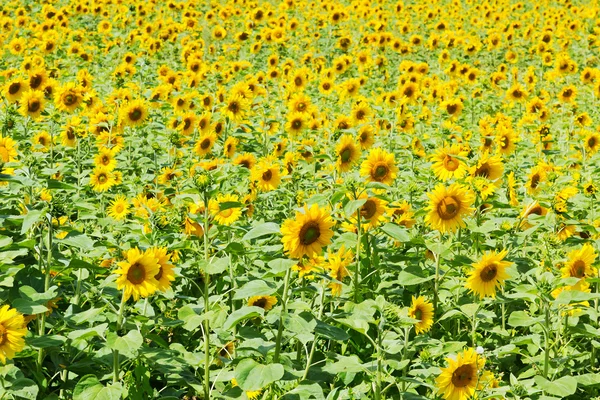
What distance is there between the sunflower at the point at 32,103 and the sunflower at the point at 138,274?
3.51m

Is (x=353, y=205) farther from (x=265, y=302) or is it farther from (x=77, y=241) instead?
(x=77, y=241)

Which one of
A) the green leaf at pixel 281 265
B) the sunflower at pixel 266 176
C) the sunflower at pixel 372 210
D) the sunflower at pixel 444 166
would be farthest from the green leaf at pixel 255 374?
the sunflower at pixel 444 166

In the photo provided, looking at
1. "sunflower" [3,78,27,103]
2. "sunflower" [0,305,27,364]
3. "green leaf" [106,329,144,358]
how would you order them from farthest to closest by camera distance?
"sunflower" [3,78,27,103] < "green leaf" [106,329,144,358] < "sunflower" [0,305,27,364]

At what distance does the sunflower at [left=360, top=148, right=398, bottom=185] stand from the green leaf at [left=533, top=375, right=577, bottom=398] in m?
1.52

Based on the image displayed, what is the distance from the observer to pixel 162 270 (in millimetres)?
2775

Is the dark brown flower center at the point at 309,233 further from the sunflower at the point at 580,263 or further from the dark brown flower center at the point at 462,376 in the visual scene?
the sunflower at the point at 580,263

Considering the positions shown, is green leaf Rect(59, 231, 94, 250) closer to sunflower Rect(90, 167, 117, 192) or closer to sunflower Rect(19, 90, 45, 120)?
sunflower Rect(90, 167, 117, 192)

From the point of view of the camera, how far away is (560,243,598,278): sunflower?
3354 mm

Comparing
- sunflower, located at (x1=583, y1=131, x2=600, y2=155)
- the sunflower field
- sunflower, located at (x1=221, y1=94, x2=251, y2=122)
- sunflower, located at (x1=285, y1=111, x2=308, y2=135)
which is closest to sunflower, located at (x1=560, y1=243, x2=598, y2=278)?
the sunflower field

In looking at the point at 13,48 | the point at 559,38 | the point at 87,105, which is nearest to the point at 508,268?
the point at 87,105

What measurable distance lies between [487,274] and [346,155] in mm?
1449

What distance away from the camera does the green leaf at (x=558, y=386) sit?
2.79m

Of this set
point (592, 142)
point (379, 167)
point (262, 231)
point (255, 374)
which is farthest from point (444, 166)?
point (592, 142)

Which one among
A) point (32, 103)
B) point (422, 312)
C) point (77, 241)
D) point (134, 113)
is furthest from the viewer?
point (134, 113)
